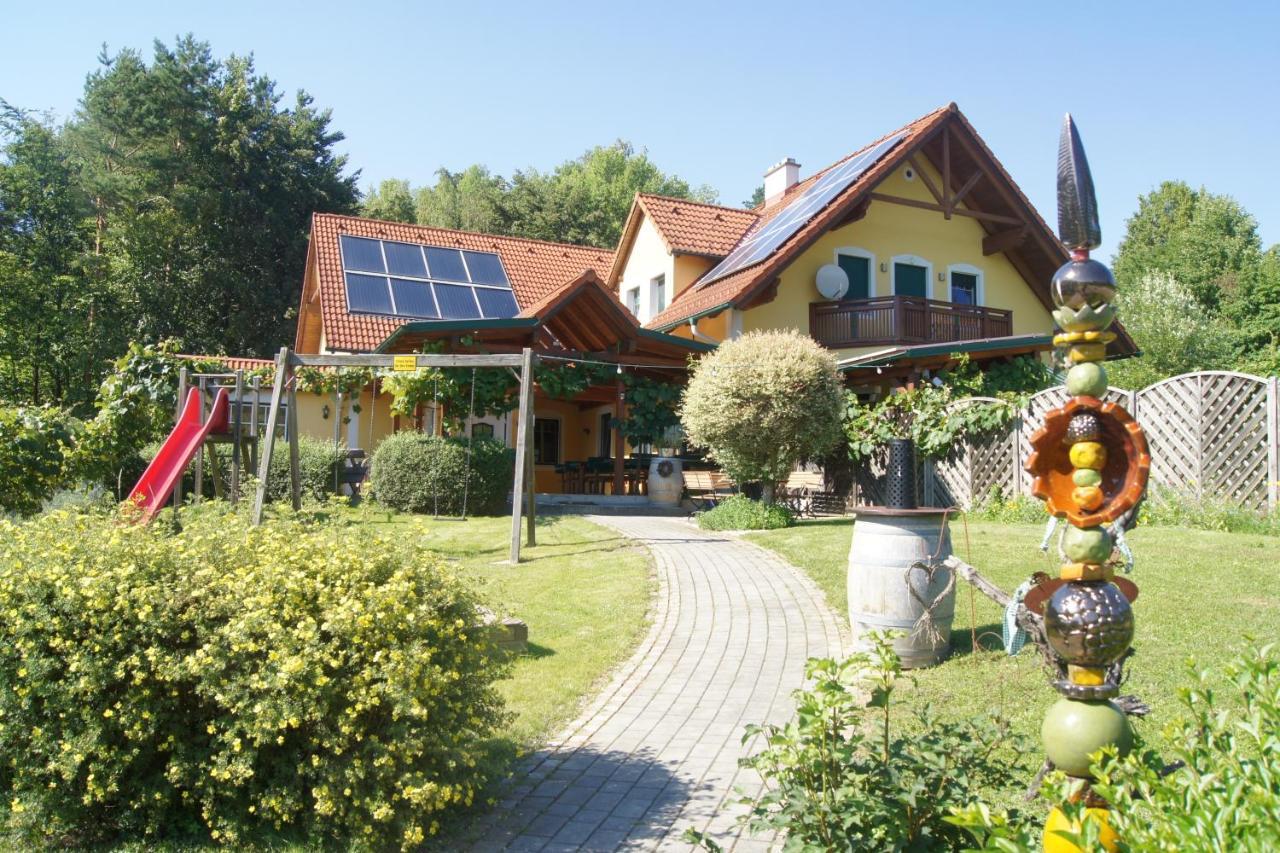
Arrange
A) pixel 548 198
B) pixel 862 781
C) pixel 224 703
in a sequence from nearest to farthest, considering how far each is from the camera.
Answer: pixel 862 781, pixel 224 703, pixel 548 198

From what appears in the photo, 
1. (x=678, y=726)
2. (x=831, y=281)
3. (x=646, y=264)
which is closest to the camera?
(x=678, y=726)

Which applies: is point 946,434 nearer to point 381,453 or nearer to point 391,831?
point 381,453

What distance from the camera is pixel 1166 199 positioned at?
5591cm

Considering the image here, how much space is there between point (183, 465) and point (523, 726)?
25.5ft

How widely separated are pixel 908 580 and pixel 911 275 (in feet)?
61.8

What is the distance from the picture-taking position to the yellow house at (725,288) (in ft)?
62.4

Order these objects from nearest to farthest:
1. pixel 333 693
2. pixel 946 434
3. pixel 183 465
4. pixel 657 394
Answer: pixel 333 693 → pixel 183 465 → pixel 946 434 → pixel 657 394

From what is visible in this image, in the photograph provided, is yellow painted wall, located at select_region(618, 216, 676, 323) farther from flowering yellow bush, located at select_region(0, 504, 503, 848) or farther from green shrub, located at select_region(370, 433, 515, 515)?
flowering yellow bush, located at select_region(0, 504, 503, 848)

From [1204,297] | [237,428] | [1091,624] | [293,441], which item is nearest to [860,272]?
[293,441]

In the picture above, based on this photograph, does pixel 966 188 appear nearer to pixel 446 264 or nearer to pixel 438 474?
pixel 446 264

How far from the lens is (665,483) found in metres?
18.3

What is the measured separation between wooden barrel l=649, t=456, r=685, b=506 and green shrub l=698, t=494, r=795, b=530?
150 inches

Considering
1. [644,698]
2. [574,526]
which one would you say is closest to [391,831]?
[644,698]

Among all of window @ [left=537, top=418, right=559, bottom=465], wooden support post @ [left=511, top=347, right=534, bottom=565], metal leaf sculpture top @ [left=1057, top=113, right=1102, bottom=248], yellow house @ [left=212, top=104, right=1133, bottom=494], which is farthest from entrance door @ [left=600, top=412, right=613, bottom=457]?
metal leaf sculpture top @ [left=1057, top=113, right=1102, bottom=248]
